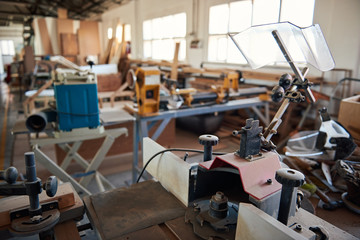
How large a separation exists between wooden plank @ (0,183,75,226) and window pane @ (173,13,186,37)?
4.86m

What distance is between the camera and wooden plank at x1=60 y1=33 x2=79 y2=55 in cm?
780

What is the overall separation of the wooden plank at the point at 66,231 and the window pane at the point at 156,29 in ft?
19.0

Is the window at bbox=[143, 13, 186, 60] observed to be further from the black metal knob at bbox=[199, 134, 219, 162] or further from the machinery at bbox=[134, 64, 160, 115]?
the black metal knob at bbox=[199, 134, 219, 162]

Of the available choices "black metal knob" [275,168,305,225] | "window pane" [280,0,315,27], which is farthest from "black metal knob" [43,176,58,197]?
"window pane" [280,0,315,27]

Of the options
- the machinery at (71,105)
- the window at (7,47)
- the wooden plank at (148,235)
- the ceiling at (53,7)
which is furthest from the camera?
the window at (7,47)

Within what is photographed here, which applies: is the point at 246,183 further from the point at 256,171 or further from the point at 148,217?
the point at 148,217

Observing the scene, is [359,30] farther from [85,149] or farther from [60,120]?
[85,149]

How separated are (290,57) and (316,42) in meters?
0.11

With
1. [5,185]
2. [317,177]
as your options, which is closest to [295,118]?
[317,177]

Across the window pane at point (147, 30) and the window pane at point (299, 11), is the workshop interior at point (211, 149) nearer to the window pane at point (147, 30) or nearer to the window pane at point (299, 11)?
the window pane at point (299, 11)

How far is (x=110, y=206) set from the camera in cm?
88

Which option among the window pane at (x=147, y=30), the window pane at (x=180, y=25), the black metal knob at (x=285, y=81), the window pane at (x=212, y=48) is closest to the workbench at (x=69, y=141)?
the black metal knob at (x=285, y=81)

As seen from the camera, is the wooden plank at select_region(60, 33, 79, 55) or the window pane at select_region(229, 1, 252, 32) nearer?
the window pane at select_region(229, 1, 252, 32)

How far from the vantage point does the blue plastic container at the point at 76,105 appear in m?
1.76
